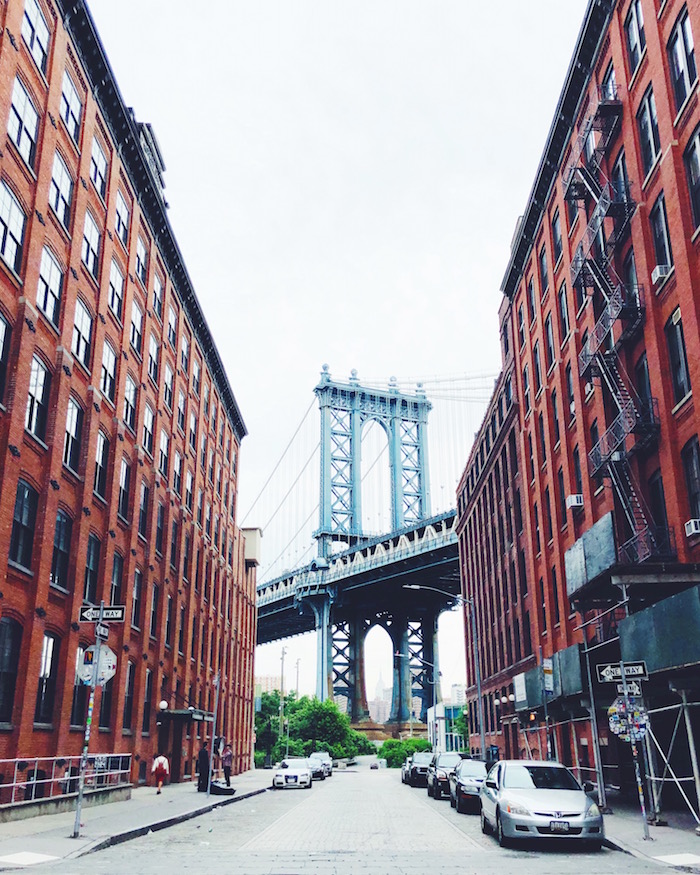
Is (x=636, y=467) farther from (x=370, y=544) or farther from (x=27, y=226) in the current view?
(x=370, y=544)

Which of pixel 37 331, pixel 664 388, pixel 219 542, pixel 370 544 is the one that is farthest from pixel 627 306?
pixel 370 544

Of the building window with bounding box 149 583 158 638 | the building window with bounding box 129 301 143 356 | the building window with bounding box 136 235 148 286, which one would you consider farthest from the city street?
the building window with bounding box 136 235 148 286

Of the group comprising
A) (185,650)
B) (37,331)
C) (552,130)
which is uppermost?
(552,130)

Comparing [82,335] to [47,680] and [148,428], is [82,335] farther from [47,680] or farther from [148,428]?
[47,680]

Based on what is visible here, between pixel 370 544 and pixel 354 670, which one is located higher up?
pixel 370 544

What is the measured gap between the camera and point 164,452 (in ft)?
137

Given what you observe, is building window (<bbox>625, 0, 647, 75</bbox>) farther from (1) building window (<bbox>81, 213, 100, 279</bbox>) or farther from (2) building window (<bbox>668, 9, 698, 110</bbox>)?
(1) building window (<bbox>81, 213, 100, 279</bbox>)

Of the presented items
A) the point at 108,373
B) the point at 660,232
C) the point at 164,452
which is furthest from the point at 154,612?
the point at 660,232

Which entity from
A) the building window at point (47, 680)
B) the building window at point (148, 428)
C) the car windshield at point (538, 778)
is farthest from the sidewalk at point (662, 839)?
the building window at point (148, 428)

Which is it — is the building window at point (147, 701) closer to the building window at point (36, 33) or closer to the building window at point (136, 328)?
the building window at point (136, 328)

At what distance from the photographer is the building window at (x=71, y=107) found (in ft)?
93.9

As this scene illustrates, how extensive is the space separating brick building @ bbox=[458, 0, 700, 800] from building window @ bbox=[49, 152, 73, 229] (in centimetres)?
1670

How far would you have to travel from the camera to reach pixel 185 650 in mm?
44344

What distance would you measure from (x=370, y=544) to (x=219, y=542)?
48.2 meters
